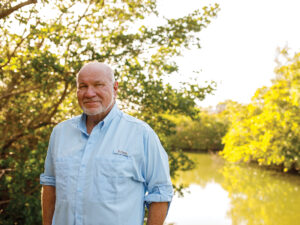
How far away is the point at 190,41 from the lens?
5.36 metres

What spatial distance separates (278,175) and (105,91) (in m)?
15.5

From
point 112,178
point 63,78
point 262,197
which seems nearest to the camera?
point 112,178

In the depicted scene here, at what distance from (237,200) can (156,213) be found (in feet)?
32.6

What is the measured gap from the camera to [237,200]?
1055 cm

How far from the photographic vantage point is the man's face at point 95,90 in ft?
5.38

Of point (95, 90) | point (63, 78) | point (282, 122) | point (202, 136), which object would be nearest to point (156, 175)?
point (95, 90)

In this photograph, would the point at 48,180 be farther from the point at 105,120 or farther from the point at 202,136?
the point at 202,136

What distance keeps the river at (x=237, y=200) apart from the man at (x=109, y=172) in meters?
4.40

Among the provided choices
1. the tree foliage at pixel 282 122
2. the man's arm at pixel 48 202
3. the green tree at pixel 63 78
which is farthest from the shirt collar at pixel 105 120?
the tree foliage at pixel 282 122

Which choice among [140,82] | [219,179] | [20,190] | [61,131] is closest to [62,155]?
[61,131]

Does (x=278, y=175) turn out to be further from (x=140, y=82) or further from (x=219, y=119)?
(x=219, y=119)

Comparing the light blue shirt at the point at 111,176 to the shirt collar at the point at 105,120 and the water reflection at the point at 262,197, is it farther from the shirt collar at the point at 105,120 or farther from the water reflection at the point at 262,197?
the water reflection at the point at 262,197

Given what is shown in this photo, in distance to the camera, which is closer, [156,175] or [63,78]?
[156,175]

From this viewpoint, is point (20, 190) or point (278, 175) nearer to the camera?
point (20, 190)
